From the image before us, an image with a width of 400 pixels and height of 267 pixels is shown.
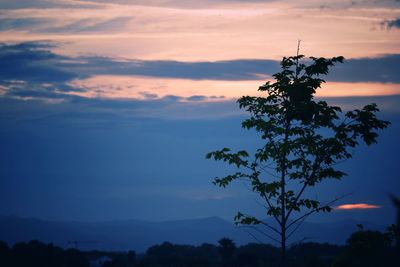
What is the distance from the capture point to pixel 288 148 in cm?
1495

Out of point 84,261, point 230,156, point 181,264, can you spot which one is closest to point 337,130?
point 230,156

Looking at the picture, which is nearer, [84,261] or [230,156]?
[230,156]

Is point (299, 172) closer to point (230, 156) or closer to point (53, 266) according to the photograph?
point (230, 156)

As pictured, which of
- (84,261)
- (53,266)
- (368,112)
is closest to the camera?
(368,112)

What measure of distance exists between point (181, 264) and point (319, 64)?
60.1 m

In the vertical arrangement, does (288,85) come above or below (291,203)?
above

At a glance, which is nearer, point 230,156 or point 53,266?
point 230,156

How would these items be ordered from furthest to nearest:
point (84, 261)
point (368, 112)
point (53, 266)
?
point (84, 261) < point (53, 266) < point (368, 112)

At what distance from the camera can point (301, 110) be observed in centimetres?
1499

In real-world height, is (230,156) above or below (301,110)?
below

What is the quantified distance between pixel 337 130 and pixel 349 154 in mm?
743

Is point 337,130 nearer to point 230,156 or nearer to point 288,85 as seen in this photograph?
→ point 288,85

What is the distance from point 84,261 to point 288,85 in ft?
214

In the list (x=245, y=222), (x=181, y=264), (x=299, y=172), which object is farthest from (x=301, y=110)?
(x=181, y=264)
